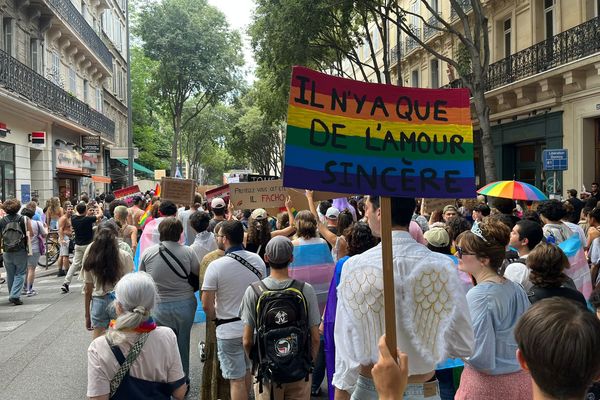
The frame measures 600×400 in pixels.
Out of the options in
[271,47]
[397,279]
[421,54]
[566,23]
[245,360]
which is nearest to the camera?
[397,279]

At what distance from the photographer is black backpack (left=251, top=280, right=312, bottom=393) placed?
3.92m

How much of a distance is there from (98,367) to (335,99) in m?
1.76

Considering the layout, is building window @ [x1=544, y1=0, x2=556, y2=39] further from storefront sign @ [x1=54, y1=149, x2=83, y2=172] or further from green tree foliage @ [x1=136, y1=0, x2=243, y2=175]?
green tree foliage @ [x1=136, y1=0, x2=243, y2=175]

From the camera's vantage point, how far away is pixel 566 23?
16.8m

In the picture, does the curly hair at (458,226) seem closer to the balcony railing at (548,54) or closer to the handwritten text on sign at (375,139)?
the handwritten text on sign at (375,139)

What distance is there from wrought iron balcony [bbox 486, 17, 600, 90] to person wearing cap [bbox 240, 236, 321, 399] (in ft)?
45.3

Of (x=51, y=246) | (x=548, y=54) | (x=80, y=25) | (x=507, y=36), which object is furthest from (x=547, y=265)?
(x=80, y=25)

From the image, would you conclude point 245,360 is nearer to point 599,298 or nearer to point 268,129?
point 599,298

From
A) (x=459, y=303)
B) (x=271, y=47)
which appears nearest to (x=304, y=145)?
(x=459, y=303)

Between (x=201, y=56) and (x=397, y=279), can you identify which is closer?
(x=397, y=279)

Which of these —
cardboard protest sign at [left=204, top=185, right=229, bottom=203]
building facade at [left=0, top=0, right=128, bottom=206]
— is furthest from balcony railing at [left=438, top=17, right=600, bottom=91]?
building facade at [left=0, top=0, right=128, bottom=206]

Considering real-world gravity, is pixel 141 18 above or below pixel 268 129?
above

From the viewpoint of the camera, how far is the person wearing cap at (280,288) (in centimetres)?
405

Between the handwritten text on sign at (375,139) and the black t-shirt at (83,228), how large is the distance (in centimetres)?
892
